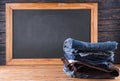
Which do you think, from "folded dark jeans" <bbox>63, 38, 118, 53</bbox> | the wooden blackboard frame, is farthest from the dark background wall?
"folded dark jeans" <bbox>63, 38, 118, 53</bbox>

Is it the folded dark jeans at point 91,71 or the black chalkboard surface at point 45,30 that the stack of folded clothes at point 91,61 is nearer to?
the folded dark jeans at point 91,71

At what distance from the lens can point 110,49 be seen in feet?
2.92

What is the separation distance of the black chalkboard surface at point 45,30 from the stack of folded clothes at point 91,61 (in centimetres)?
38

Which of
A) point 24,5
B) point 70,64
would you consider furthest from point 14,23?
point 70,64

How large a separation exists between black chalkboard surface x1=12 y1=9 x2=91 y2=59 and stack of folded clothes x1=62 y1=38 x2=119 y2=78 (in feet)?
1.23

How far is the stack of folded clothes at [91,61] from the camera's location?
2.81ft

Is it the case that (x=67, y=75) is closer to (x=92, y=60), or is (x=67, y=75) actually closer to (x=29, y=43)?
(x=92, y=60)

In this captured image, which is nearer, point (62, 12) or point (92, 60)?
point (92, 60)

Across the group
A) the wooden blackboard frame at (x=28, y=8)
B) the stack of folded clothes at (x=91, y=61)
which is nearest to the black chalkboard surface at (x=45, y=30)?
the wooden blackboard frame at (x=28, y=8)

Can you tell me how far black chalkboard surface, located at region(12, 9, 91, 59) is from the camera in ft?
4.13

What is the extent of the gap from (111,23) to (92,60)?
490 millimetres

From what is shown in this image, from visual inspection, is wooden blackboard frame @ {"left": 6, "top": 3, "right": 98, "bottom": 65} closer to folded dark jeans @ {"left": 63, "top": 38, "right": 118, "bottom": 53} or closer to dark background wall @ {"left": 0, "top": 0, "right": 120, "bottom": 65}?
dark background wall @ {"left": 0, "top": 0, "right": 120, "bottom": 65}

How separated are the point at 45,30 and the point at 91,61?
48cm

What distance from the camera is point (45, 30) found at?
4.15 feet
